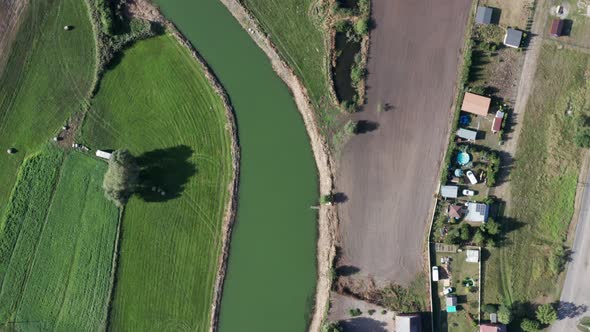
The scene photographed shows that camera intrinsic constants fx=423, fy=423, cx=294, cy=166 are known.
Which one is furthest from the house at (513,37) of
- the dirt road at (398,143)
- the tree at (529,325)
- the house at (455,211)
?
the tree at (529,325)

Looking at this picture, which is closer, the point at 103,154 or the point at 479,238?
the point at 479,238

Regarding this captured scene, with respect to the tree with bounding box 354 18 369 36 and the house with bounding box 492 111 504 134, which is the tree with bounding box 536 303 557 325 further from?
the tree with bounding box 354 18 369 36

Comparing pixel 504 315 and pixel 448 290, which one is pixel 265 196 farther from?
pixel 504 315

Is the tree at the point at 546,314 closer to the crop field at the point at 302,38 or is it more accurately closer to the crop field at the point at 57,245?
the crop field at the point at 302,38

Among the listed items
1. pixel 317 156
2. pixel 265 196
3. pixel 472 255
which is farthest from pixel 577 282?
pixel 265 196

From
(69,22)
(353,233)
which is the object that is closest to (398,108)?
(353,233)

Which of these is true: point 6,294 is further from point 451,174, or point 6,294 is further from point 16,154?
point 451,174
